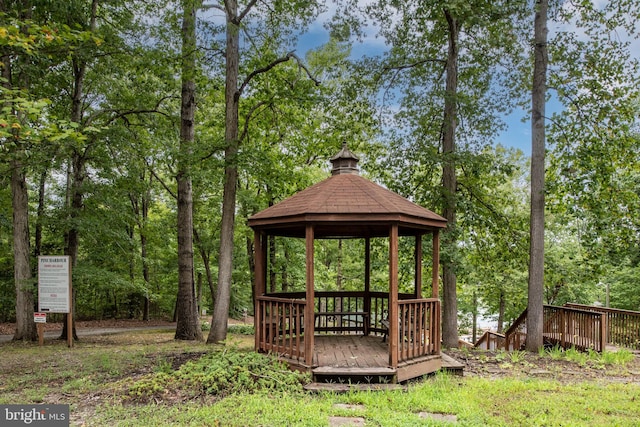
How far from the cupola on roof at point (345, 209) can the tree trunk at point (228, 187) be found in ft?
8.53

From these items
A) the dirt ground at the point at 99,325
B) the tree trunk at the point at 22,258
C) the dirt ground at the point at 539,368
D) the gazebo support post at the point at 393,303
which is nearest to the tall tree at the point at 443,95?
the dirt ground at the point at 539,368

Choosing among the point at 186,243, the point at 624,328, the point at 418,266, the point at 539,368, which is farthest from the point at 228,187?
the point at 624,328

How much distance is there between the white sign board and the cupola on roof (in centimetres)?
470

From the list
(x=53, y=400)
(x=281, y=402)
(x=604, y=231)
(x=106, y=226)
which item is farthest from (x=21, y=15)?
(x=604, y=231)

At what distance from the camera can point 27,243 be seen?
9.16 meters

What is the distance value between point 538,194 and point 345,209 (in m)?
5.49

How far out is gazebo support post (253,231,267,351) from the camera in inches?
249

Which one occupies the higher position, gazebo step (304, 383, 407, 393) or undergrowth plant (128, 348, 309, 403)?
undergrowth plant (128, 348, 309, 403)

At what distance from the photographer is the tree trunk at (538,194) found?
8609mm

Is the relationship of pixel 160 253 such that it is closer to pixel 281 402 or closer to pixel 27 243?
pixel 27 243

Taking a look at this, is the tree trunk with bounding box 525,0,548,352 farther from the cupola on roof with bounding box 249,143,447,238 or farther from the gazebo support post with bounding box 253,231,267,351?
the gazebo support post with bounding box 253,231,267,351

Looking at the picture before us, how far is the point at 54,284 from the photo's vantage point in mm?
8219

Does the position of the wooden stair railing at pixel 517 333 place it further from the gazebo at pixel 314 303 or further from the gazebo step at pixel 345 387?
the gazebo step at pixel 345 387

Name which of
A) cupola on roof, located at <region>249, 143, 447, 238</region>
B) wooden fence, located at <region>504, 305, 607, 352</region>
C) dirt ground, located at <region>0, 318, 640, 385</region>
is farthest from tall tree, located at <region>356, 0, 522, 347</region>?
cupola on roof, located at <region>249, 143, 447, 238</region>
